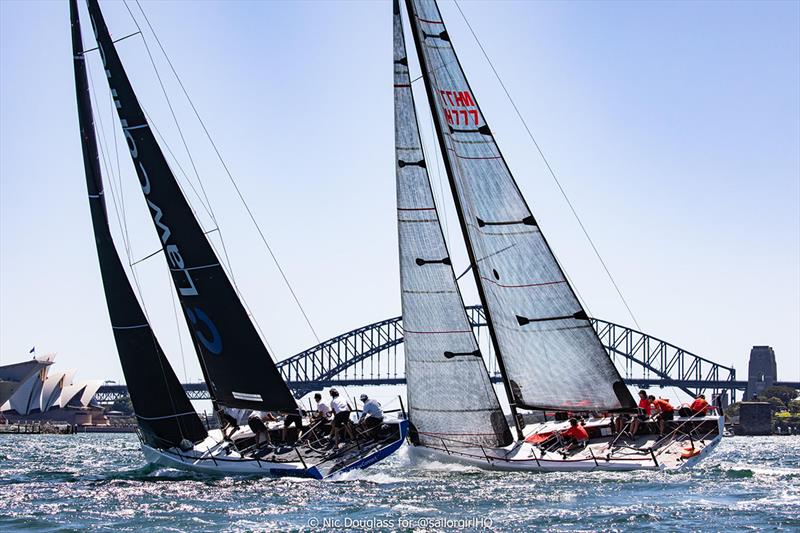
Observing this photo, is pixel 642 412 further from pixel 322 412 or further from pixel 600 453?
pixel 322 412

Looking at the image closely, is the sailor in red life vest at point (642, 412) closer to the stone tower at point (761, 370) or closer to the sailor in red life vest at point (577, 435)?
the sailor in red life vest at point (577, 435)

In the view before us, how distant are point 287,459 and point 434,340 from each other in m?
2.97

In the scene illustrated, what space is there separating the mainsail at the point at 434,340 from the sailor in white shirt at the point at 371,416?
0.61 meters

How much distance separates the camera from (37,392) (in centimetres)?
9456

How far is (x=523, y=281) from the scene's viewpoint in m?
16.9

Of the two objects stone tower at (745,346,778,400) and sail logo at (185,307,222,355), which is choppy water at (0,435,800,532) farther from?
stone tower at (745,346,778,400)

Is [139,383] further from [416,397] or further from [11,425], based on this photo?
[11,425]

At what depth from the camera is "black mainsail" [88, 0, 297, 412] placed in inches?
681

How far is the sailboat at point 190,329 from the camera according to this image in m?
17.2

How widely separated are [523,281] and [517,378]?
1519 mm

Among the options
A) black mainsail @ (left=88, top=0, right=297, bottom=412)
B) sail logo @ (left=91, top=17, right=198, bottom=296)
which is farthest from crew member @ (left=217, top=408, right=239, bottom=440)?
sail logo @ (left=91, top=17, right=198, bottom=296)

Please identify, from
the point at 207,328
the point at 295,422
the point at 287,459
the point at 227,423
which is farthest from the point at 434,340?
the point at 227,423

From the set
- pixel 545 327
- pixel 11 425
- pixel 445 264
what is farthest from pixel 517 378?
pixel 11 425

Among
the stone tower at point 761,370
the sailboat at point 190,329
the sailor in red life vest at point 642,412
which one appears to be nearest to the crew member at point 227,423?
the sailboat at point 190,329
